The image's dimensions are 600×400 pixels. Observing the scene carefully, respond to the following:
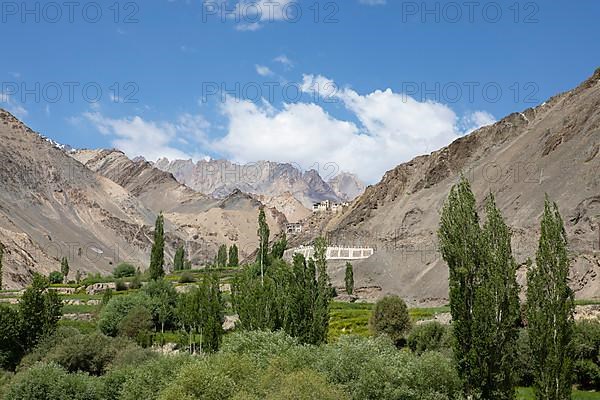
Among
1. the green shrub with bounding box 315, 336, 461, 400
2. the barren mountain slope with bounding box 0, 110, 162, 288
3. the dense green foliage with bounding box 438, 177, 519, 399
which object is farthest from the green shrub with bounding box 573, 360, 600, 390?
the barren mountain slope with bounding box 0, 110, 162, 288

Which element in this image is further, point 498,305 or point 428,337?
point 428,337

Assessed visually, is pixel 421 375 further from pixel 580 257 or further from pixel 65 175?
pixel 65 175

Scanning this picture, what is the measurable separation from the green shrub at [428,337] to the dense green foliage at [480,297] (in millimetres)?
16618

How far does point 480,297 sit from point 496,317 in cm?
101

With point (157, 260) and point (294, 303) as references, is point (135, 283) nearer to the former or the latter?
point (157, 260)

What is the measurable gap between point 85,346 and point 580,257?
4492 centimetres

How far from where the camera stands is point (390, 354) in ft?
96.8

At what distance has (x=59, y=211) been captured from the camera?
505 feet

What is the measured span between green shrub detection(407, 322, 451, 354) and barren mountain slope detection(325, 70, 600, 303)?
2125 centimetres

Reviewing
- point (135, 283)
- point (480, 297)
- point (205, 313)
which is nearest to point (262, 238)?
point (205, 313)

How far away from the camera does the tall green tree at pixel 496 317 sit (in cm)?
2545

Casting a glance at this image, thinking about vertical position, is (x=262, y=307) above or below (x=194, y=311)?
above

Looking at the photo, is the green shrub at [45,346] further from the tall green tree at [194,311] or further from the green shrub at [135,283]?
the green shrub at [135,283]

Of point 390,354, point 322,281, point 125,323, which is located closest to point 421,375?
point 390,354
